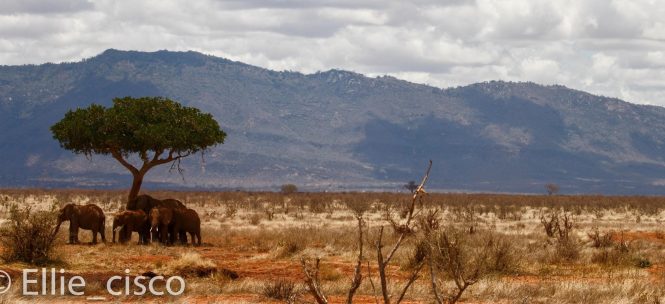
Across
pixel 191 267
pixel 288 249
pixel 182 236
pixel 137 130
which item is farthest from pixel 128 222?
pixel 191 267

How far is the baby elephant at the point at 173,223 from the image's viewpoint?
3067 cm

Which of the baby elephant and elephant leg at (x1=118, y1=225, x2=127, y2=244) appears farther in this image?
elephant leg at (x1=118, y1=225, x2=127, y2=244)

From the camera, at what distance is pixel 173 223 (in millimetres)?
31328

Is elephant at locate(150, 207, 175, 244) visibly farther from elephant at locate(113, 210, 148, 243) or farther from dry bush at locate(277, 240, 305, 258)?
dry bush at locate(277, 240, 305, 258)

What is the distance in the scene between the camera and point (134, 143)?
33.3m

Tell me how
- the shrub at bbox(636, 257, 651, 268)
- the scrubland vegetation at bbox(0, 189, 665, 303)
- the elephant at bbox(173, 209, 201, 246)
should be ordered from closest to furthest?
the scrubland vegetation at bbox(0, 189, 665, 303)
the shrub at bbox(636, 257, 651, 268)
the elephant at bbox(173, 209, 201, 246)

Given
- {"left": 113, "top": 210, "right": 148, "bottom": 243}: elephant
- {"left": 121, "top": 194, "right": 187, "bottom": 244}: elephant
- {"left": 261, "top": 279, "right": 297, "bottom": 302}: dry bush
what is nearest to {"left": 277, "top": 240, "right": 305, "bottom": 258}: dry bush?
{"left": 113, "top": 210, "right": 148, "bottom": 243}: elephant

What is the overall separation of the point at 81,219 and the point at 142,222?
66.7 inches

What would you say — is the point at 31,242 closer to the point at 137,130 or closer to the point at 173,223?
the point at 173,223

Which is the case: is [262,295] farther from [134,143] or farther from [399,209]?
[399,209]

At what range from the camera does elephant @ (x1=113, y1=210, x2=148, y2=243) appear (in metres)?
30.6

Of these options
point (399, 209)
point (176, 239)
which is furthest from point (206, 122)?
point (399, 209)

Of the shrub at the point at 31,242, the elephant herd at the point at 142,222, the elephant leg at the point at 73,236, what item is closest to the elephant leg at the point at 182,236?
the elephant herd at the point at 142,222

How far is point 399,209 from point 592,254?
108 feet
